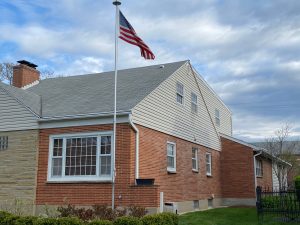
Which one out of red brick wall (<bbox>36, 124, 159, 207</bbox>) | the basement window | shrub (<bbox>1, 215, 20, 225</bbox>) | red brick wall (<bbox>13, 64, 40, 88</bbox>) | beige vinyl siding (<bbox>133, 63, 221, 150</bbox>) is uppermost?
red brick wall (<bbox>13, 64, 40, 88</bbox>)

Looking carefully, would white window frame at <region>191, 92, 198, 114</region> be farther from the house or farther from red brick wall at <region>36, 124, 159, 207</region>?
red brick wall at <region>36, 124, 159, 207</region>

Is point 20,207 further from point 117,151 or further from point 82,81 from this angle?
point 82,81

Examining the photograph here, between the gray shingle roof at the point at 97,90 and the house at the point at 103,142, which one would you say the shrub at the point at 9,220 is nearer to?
the house at the point at 103,142

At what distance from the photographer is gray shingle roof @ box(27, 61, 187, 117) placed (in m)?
17.2

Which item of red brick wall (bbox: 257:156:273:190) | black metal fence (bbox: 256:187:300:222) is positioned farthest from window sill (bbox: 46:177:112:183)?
red brick wall (bbox: 257:156:273:190)

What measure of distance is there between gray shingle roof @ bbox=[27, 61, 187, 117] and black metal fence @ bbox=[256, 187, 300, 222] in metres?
6.46

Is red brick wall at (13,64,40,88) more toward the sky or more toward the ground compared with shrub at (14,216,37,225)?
more toward the sky

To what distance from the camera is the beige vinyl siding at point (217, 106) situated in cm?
2746

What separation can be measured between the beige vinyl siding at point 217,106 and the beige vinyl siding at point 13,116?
38.8 feet

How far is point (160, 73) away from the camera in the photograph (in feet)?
70.2

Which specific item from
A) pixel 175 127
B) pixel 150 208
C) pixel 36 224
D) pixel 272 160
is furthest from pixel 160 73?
pixel 272 160

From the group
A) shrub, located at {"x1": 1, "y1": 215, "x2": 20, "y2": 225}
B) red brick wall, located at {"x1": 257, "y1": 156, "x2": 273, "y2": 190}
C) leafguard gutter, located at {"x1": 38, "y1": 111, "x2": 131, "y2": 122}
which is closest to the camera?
shrub, located at {"x1": 1, "y1": 215, "x2": 20, "y2": 225}

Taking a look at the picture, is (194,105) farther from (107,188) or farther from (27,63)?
(27,63)

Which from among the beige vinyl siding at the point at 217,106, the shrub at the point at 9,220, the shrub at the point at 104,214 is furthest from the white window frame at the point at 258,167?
the shrub at the point at 9,220
